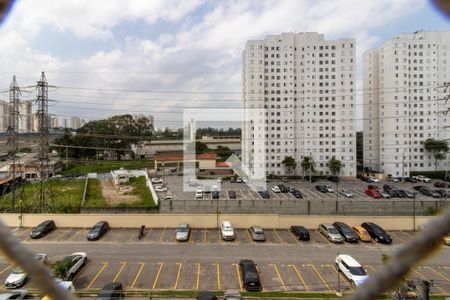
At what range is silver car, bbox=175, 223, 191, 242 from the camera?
9.16 metres

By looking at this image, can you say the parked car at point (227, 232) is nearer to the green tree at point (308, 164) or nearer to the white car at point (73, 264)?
the white car at point (73, 264)

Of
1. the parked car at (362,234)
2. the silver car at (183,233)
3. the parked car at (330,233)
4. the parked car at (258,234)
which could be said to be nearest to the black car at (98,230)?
the silver car at (183,233)

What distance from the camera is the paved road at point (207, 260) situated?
6.51 meters

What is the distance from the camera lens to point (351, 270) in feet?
21.7

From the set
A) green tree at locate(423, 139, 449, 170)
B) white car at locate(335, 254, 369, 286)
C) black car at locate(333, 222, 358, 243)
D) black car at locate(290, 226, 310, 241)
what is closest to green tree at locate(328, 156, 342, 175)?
green tree at locate(423, 139, 449, 170)

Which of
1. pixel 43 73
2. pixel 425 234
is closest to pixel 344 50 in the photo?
pixel 43 73

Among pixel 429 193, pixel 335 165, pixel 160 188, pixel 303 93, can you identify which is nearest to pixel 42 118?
pixel 160 188

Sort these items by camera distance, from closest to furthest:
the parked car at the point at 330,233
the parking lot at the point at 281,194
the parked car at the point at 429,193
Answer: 1. the parked car at the point at 330,233
2. the parking lot at the point at 281,194
3. the parked car at the point at 429,193

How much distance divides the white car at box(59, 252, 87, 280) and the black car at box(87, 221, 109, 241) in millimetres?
1812

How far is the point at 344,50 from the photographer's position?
91.2 ft

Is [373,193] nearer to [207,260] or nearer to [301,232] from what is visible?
[301,232]

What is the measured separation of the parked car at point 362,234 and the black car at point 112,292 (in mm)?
7020

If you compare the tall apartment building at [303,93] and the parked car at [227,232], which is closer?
the parked car at [227,232]

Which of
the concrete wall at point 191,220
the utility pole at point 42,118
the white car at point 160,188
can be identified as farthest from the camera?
the white car at point 160,188
